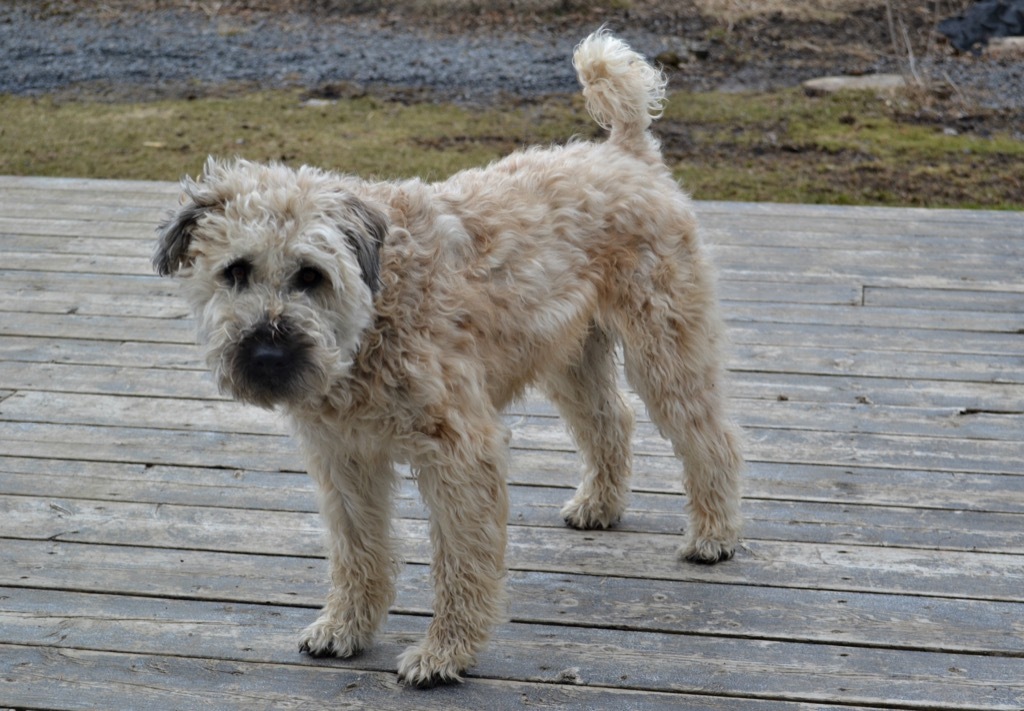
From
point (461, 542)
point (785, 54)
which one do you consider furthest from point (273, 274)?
point (785, 54)

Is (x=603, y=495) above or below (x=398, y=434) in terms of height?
below

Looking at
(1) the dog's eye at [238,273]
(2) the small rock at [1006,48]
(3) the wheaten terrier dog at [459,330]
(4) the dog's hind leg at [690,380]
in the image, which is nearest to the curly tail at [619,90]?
(3) the wheaten terrier dog at [459,330]

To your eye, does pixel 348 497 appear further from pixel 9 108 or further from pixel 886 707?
pixel 9 108

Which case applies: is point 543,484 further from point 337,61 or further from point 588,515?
point 337,61

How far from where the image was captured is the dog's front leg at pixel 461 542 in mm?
3170

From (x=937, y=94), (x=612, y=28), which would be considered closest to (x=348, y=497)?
(x=937, y=94)

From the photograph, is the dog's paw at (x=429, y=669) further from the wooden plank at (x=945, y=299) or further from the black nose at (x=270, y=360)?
the wooden plank at (x=945, y=299)

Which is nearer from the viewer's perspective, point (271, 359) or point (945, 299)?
point (271, 359)

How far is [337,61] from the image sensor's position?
10602mm

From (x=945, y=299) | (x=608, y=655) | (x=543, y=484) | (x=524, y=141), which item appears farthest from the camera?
(x=524, y=141)

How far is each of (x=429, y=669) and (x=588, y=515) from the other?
99 cm

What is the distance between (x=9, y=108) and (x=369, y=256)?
7674 mm

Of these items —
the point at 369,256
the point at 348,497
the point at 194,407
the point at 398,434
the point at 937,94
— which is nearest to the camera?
the point at 369,256

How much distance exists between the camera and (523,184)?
362cm
